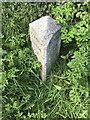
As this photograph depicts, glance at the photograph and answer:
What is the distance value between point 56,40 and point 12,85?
58 cm

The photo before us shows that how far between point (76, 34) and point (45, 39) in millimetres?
294

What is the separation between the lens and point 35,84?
354 cm

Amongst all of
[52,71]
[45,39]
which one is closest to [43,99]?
[52,71]

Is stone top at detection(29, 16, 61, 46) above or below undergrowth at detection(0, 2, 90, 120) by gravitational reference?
above

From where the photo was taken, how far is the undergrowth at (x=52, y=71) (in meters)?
3.34

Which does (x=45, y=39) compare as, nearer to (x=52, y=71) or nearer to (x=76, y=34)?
(x=76, y=34)

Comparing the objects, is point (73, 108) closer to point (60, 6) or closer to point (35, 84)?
point (35, 84)

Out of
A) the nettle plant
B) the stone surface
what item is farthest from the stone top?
the nettle plant

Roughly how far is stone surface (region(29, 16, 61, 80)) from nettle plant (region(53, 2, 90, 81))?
3.8 inches

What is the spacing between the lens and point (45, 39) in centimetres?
324

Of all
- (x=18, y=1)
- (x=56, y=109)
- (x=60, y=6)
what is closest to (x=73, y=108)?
(x=56, y=109)

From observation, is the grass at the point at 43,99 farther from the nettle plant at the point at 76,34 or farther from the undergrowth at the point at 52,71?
the nettle plant at the point at 76,34

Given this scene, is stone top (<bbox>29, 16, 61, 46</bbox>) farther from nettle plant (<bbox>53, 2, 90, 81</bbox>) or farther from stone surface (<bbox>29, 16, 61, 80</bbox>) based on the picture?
nettle plant (<bbox>53, 2, 90, 81</bbox>)

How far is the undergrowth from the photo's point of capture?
11.0 feet
